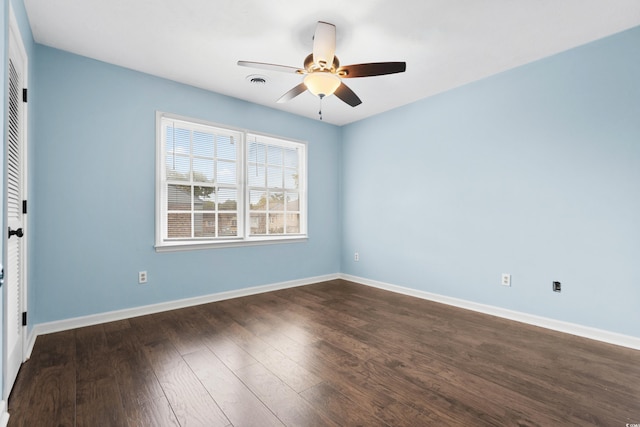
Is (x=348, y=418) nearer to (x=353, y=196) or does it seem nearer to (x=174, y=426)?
(x=174, y=426)

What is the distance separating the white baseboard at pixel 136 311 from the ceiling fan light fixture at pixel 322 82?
2.69 meters

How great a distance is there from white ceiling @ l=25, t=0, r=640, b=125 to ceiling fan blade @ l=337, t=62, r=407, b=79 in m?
0.39

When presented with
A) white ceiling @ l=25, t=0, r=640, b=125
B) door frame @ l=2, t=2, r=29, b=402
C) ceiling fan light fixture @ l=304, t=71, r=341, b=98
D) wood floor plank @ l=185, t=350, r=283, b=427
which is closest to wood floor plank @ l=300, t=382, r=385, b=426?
wood floor plank @ l=185, t=350, r=283, b=427

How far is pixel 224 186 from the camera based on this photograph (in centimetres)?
389

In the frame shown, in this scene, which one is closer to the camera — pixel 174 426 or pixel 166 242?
pixel 174 426

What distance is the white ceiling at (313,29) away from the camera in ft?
7.29

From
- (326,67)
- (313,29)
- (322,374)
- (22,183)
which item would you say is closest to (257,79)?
(313,29)

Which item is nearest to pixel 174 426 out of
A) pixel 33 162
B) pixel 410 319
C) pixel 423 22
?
pixel 410 319

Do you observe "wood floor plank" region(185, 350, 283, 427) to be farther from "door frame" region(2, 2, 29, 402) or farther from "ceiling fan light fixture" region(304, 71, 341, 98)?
"ceiling fan light fixture" region(304, 71, 341, 98)

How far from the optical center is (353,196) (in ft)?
16.2

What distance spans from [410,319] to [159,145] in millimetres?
3307

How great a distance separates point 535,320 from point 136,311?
4063mm

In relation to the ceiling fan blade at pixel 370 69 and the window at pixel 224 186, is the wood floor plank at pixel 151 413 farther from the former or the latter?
the ceiling fan blade at pixel 370 69

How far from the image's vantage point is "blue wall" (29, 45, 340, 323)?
2.71 meters
